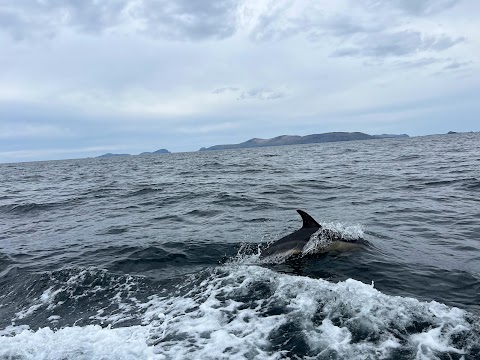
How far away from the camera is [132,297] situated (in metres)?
8.97

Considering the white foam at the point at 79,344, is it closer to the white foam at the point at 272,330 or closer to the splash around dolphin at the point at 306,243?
the white foam at the point at 272,330

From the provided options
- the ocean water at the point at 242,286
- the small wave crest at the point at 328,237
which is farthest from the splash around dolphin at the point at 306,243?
the ocean water at the point at 242,286

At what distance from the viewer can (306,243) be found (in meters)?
11.3

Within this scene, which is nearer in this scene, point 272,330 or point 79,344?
point 79,344

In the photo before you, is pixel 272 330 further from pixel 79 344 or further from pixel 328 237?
pixel 328 237

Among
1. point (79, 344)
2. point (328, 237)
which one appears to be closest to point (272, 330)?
point (79, 344)

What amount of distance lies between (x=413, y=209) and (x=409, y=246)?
553cm

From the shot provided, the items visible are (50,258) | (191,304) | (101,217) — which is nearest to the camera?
(191,304)

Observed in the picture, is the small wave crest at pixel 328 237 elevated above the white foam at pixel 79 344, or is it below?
above

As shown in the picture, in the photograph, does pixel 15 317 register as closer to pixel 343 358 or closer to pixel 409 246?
pixel 343 358

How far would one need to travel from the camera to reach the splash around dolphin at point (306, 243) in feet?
36.3

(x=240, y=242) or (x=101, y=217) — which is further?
(x=101, y=217)

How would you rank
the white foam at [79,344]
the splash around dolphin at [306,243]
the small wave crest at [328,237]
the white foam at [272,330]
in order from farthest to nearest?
the small wave crest at [328,237]
the splash around dolphin at [306,243]
the white foam at [79,344]
the white foam at [272,330]

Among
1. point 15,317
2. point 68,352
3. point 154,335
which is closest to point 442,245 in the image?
point 154,335
